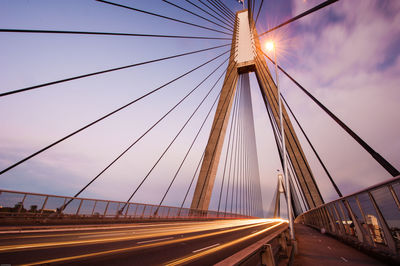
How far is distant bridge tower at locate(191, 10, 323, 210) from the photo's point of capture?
1702 cm

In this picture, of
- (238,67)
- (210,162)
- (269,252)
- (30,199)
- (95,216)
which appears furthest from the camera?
(238,67)

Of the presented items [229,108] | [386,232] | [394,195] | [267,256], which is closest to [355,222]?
[386,232]

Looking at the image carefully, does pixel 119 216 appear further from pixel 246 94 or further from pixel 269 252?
pixel 246 94

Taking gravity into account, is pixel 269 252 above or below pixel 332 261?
above

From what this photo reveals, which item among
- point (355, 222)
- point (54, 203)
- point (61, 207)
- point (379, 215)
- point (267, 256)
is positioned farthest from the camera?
point (61, 207)

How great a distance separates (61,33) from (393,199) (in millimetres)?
11653

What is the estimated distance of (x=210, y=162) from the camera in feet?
59.2

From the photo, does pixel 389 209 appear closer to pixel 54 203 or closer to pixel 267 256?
pixel 267 256

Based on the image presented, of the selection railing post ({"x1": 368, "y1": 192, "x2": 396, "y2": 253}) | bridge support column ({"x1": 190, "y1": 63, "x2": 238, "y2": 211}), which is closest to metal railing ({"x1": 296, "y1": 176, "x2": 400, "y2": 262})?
railing post ({"x1": 368, "y1": 192, "x2": 396, "y2": 253})

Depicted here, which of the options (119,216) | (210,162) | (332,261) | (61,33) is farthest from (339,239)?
(61,33)

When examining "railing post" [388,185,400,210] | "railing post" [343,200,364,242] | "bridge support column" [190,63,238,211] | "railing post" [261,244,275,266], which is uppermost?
"bridge support column" [190,63,238,211]

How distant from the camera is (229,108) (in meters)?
20.0

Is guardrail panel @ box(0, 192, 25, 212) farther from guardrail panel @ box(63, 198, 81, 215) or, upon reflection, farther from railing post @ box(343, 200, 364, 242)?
railing post @ box(343, 200, 364, 242)

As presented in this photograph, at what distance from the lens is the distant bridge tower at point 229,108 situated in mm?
17016
